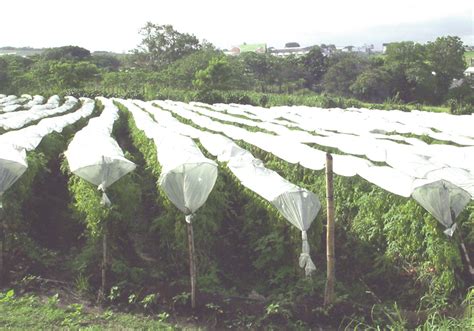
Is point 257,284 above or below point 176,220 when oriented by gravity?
below

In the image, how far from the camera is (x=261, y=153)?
10.4 metres

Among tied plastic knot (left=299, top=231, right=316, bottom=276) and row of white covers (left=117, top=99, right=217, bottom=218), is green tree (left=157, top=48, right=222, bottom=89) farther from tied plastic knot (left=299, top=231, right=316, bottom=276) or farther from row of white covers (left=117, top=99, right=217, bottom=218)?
tied plastic knot (left=299, top=231, right=316, bottom=276)

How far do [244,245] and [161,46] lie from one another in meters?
60.5

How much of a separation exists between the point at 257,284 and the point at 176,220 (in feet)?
4.61

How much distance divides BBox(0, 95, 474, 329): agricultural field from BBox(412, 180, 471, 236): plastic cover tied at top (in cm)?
1

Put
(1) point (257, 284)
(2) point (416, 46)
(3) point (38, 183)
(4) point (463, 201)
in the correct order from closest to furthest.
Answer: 1. (4) point (463, 201)
2. (1) point (257, 284)
3. (3) point (38, 183)
4. (2) point (416, 46)

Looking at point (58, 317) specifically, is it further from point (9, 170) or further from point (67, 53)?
point (67, 53)

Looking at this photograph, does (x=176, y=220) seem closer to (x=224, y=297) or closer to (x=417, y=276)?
(x=224, y=297)

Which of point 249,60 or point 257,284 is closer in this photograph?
point 257,284

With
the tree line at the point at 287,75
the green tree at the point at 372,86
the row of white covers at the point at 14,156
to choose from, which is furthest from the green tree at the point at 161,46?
the row of white covers at the point at 14,156

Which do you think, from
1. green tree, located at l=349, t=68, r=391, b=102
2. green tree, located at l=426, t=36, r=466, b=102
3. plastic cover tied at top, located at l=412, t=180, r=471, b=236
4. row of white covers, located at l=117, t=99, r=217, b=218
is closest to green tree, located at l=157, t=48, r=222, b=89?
green tree, located at l=349, t=68, r=391, b=102

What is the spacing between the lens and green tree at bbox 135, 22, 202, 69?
63.2m

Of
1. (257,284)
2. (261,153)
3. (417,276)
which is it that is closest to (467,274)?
(417,276)

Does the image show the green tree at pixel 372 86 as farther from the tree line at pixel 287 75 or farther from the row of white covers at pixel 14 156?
the row of white covers at pixel 14 156
